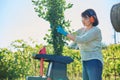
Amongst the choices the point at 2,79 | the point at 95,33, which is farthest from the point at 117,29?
the point at 2,79

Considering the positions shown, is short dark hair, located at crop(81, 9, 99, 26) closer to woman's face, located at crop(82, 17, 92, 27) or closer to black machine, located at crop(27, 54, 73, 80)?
woman's face, located at crop(82, 17, 92, 27)

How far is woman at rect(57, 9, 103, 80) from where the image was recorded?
363cm

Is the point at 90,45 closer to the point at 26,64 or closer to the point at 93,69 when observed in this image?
the point at 93,69

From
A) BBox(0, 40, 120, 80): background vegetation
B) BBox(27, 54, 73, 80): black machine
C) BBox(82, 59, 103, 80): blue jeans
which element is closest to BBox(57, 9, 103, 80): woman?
BBox(82, 59, 103, 80): blue jeans

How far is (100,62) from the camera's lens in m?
3.70

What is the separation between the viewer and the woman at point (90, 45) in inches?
143

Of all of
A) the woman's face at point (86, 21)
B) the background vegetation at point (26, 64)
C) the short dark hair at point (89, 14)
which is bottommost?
the background vegetation at point (26, 64)

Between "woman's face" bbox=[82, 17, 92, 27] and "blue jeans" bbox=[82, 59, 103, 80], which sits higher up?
"woman's face" bbox=[82, 17, 92, 27]

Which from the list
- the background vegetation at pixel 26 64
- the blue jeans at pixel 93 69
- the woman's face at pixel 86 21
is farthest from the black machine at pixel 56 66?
the background vegetation at pixel 26 64

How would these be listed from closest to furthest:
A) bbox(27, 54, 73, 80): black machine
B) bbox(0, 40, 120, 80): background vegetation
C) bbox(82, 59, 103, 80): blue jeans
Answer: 1. bbox(27, 54, 73, 80): black machine
2. bbox(82, 59, 103, 80): blue jeans
3. bbox(0, 40, 120, 80): background vegetation

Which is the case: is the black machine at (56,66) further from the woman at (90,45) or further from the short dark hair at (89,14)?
the short dark hair at (89,14)

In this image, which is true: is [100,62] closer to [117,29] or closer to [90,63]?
[90,63]

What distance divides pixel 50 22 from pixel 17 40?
1.53 metres

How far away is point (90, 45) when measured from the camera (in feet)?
12.4
